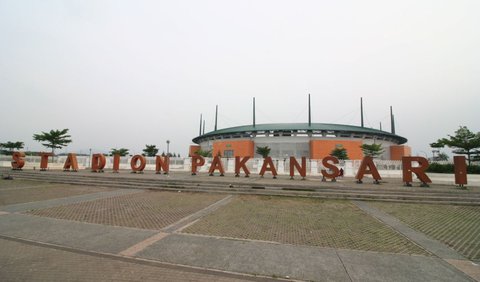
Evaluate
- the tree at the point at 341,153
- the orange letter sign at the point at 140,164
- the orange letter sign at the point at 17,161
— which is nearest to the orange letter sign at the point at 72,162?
the orange letter sign at the point at 17,161

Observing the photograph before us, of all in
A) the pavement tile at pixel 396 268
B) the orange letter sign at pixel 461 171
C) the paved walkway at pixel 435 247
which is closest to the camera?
the pavement tile at pixel 396 268

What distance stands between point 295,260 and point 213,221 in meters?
3.34

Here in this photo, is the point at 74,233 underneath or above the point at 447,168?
underneath

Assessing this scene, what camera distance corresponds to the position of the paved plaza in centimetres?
384

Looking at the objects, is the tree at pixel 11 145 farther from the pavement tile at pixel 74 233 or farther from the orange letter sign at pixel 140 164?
the pavement tile at pixel 74 233

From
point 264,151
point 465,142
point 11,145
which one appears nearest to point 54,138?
point 11,145

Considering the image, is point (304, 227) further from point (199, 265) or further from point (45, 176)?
point (45, 176)

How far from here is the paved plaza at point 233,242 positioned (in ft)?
12.6

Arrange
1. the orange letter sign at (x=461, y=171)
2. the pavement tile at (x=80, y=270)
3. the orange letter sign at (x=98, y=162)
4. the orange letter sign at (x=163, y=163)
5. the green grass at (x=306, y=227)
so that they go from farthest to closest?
the orange letter sign at (x=98, y=162) < the orange letter sign at (x=163, y=163) < the orange letter sign at (x=461, y=171) < the green grass at (x=306, y=227) < the pavement tile at (x=80, y=270)

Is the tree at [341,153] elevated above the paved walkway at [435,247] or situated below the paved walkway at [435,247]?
above

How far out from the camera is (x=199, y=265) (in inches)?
161

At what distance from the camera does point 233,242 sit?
5320mm

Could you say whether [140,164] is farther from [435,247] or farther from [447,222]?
[435,247]

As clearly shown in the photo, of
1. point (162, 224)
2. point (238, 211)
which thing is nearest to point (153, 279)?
point (162, 224)
